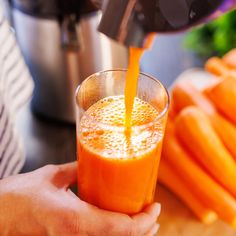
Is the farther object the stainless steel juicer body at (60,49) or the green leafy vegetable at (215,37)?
the green leafy vegetable at (215,37)

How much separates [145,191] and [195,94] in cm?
32

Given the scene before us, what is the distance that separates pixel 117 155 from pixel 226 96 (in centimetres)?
33

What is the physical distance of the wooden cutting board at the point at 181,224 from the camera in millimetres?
899

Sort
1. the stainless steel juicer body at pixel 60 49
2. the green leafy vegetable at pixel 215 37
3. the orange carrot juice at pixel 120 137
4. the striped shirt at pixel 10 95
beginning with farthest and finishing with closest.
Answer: the green leafy vegetable at pixel 215 37 < the stainless steel juicer body at pixel 60 49 < the striped shirt at pixel 10 95 < the orange carrot juice at pixel 120 137

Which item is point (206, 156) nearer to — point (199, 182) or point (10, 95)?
point (199, 182)

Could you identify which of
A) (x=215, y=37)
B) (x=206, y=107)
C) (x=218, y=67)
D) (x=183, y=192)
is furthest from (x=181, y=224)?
(x=215, y=37)

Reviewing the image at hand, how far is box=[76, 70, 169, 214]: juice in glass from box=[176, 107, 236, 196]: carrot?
184 mm

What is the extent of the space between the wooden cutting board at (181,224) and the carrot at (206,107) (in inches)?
5.3

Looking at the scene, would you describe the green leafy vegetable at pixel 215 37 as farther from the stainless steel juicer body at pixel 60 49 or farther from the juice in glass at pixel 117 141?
the juice in glass at pixel 117 141

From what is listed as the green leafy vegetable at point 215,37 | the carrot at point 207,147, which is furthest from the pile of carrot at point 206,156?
the green leafy vegetable at point 215,37

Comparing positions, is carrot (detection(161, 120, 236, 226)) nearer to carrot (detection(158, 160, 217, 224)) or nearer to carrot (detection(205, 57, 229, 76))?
carrot (detection(158, 160, 217, 224))

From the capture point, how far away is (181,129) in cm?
94

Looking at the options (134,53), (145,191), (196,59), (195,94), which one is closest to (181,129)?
(195,94)

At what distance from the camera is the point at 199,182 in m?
A: 0.92
